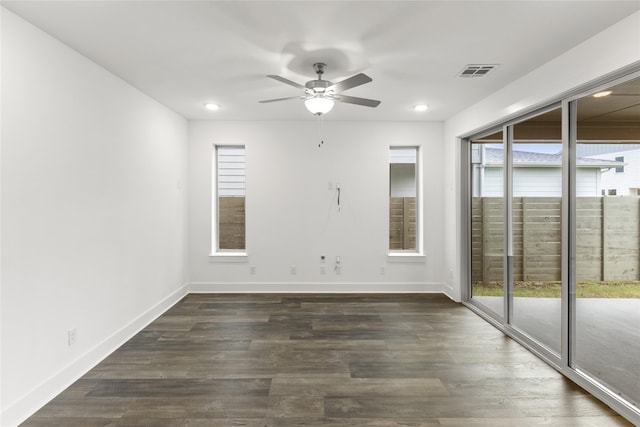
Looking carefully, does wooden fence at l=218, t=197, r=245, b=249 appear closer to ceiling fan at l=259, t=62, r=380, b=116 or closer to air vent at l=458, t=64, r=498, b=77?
ceiling fan at l=259, t=62, r=380, b=116

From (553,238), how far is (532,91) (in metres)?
1.30

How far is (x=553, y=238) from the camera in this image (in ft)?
9.57

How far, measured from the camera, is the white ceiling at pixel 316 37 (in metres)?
2.04

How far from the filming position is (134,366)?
279 centimetres

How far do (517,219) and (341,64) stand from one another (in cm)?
235

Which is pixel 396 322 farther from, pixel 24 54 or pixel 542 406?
pixel 24 54

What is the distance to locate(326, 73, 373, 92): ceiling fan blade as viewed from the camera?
2.48 meters

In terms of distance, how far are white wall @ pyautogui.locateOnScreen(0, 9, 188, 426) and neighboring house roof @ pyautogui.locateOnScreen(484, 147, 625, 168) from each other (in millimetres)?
3879

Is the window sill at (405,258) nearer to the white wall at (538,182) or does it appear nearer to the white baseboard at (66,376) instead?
the white wall at (538,182)

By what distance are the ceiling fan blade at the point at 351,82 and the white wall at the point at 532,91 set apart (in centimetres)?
148

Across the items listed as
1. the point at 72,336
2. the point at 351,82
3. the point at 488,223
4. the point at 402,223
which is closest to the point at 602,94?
the point at 351,82

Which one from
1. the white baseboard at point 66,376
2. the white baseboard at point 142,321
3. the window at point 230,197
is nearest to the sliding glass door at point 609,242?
the white baseboard at point 142,321

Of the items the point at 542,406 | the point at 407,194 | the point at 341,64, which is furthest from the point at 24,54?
the point at 407,194

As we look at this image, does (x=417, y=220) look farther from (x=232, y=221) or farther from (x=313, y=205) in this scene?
(x=232, y=221)
